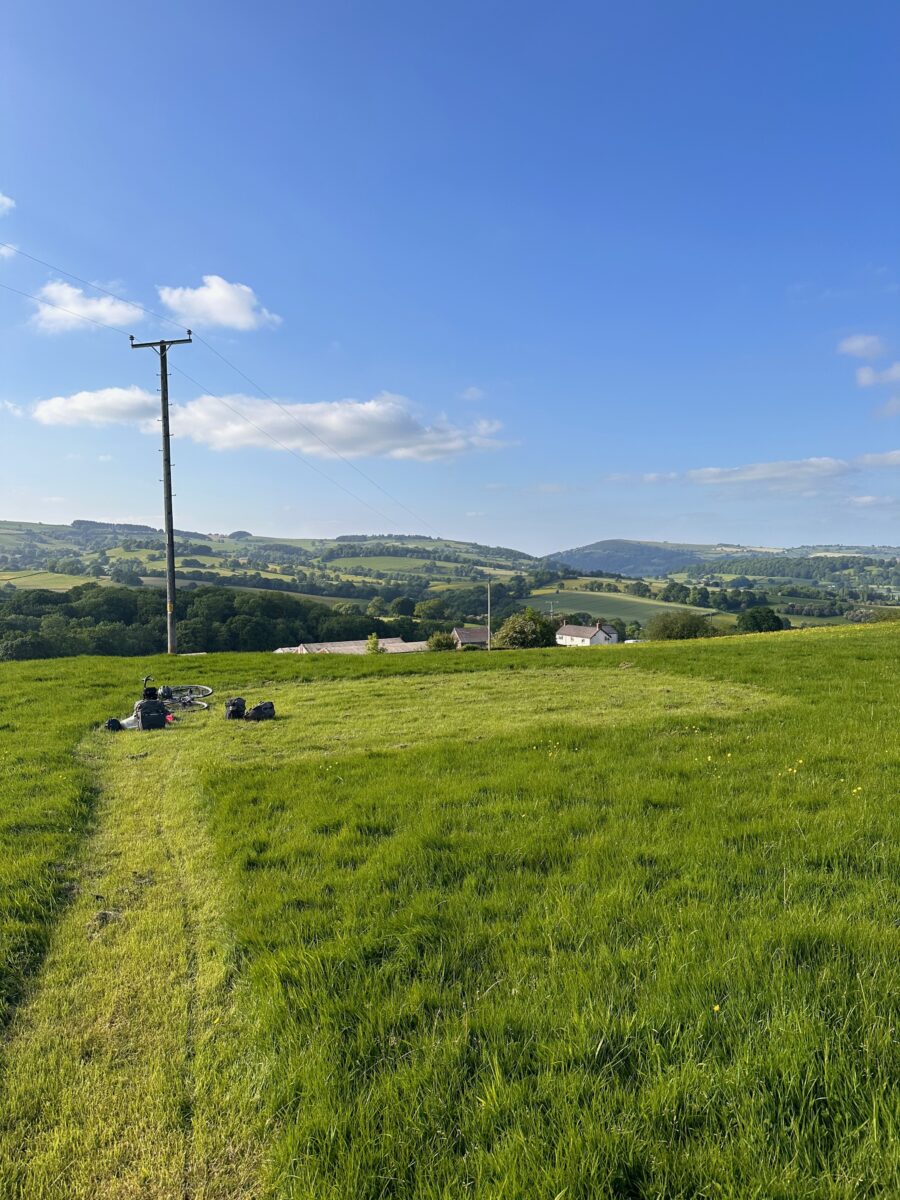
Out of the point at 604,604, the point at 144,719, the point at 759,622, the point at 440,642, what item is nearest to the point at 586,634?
the point at 759,622

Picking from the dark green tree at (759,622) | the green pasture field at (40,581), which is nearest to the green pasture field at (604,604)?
the dark green tree at (759,622)

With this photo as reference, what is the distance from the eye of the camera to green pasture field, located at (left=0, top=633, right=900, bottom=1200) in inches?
99.4

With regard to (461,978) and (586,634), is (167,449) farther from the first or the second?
(586,634)

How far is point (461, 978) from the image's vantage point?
3.74m

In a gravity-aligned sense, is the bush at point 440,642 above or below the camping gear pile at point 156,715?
below

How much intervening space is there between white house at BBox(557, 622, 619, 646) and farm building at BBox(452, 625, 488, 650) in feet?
49.7

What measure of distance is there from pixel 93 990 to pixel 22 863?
245cm

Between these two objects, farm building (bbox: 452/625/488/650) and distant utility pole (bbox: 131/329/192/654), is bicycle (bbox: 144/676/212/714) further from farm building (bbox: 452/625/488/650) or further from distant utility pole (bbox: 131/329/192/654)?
farm building (bbox: 452/625/488/650)

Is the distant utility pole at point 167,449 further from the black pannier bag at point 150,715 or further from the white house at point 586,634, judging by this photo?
the white house at point 586,634

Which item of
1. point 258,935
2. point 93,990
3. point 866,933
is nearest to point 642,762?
point 866,933

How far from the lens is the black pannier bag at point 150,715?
12.3m

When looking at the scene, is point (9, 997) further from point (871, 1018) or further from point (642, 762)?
point (642, 762)

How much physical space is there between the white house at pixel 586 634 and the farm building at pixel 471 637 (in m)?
15.2

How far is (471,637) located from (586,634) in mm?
22602
